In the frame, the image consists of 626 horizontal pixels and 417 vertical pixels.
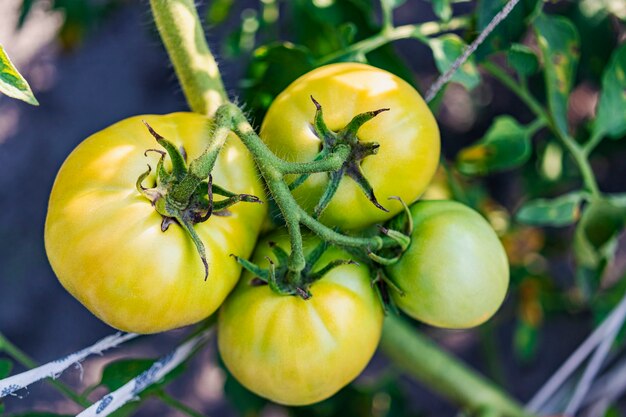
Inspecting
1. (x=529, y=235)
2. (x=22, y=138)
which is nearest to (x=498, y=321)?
(x=529, y=235)

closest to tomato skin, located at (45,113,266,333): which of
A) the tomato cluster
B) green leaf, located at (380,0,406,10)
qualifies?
the tomato cluster

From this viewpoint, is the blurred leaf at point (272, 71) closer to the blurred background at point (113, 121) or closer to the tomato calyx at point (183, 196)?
the tomato calyx at point (183, 196)

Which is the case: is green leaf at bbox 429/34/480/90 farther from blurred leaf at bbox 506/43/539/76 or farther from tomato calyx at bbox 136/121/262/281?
tomato calyx at bbox 136/121/262/281

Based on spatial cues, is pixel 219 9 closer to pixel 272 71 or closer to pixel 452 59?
pixel 272 71

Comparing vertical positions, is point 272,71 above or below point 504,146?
above

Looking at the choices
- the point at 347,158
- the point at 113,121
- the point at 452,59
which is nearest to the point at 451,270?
the point at 347,158

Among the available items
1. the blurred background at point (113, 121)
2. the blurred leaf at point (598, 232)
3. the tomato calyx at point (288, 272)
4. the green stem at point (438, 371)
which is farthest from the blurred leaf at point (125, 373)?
the blurred background at point (113, 121)
